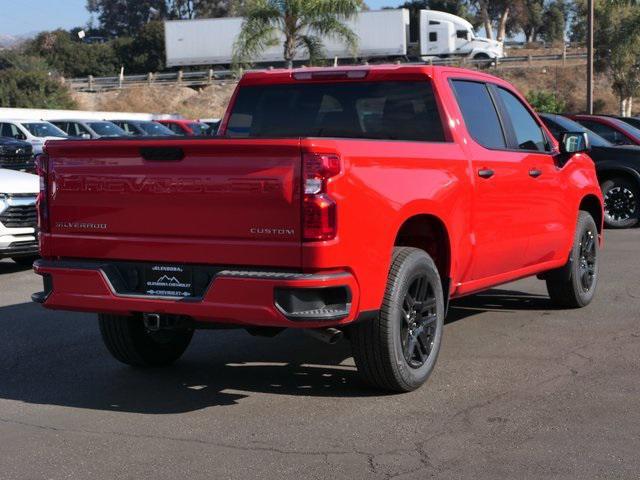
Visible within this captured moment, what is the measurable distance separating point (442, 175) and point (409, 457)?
2.06 meters

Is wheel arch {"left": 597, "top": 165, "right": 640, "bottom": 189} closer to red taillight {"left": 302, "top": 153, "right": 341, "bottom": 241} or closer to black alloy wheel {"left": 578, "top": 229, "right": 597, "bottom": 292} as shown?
black alloy wheel {"left": 578, "top": 229, "right": 597, "bottom": 292}

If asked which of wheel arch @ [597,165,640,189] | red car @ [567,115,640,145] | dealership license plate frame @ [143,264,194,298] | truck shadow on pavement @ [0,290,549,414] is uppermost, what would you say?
red car @ [567,115,640,145]

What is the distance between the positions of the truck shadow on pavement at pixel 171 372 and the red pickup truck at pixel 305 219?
1.00 ft

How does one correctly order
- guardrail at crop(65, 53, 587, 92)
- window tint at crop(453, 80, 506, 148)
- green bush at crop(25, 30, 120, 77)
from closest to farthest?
window tint at crop(453, 80, 506, 148), guardrail at crop(65, 53, 587, 92), green bush at crop(25, 30, 120, 77)

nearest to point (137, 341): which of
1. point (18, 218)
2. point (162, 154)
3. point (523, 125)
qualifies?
point (162, 154)

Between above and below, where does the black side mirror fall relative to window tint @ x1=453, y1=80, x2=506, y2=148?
below

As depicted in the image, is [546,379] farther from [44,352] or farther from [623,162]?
[623,162]

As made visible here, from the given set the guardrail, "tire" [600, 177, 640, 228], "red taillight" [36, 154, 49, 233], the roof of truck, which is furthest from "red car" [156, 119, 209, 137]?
the guardrail

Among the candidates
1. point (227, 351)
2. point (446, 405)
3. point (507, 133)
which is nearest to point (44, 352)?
point (227, 351)

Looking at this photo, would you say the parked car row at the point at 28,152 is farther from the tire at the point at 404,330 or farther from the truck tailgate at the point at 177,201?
the tire at the point at 404,330

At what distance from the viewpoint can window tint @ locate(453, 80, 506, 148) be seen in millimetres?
7234

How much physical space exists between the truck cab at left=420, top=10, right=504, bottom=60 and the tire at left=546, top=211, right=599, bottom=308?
55.1m

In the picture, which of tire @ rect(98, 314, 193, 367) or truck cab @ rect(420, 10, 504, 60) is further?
truck cab @ rect(420, 10, 504, 60)

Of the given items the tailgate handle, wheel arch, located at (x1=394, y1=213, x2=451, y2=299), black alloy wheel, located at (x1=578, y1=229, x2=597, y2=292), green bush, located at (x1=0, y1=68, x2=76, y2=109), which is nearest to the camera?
the tailgate handle
